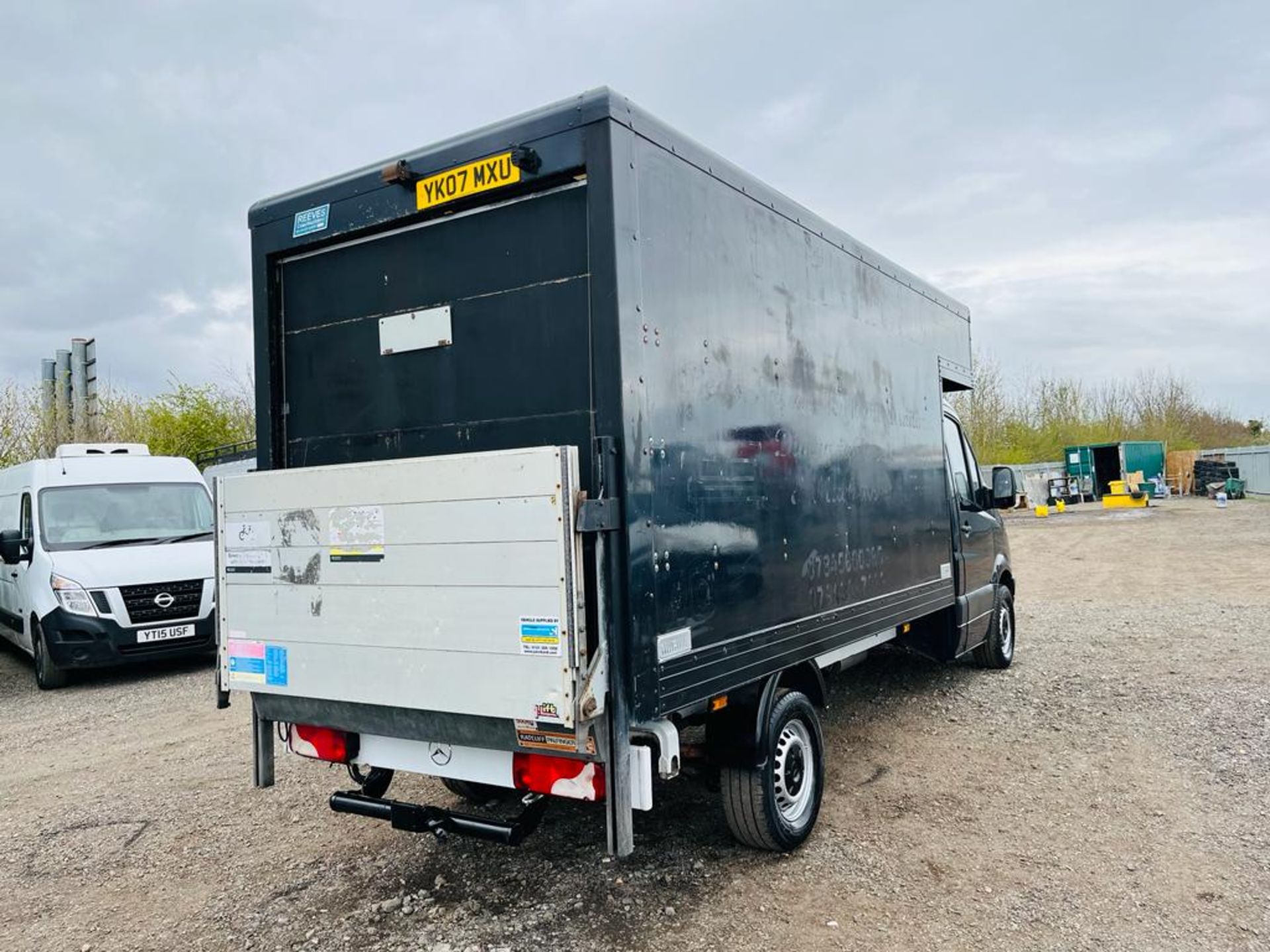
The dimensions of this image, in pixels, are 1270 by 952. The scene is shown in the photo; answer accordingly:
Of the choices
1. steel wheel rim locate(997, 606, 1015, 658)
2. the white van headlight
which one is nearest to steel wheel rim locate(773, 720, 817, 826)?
steel wheel rim locate(997, 606, 1015, 658)

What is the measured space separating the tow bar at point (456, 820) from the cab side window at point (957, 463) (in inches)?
163

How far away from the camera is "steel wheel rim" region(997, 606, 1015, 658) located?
308 inches

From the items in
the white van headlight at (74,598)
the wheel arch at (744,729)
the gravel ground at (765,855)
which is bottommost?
the gravel ground at (765,855)

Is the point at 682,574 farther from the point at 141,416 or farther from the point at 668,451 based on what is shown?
the point at 141,416

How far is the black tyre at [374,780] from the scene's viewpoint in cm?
385

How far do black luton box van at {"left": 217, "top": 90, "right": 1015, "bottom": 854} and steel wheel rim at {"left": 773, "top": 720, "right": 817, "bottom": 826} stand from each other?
1 centimetres

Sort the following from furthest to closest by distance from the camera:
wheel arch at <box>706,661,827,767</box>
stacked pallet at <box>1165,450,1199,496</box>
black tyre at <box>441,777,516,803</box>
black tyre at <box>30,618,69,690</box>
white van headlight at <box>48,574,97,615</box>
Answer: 1. stacked pallet at <box>1165,450,1199,496</box>
2. black tyre at <box>30,618,69,690</box>
3. white van headlight at <box>48,574,97,615</box>
4. black tyre at <box>441,777,516,803</box>
5. wheel arch at <box>706,661,827,767</box>

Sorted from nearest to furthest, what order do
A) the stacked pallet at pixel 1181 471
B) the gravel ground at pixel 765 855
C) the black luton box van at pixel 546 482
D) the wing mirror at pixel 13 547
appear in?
the black luton box van at pixel 546 482
the gravel ground at pixel 765 855
the wing mirror at pixel 13 547
the stacked pallet at pixel 1181 471

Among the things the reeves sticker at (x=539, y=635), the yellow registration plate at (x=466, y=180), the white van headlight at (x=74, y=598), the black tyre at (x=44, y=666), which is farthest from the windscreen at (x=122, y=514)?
the reeves sticker at (x=539, y=635)

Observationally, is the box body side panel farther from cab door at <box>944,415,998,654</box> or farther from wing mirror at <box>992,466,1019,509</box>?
wing mirror at <box>992,466,1019,509</box>

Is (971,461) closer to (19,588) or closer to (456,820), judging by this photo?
(456,820)

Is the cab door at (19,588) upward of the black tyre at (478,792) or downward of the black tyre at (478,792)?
upward

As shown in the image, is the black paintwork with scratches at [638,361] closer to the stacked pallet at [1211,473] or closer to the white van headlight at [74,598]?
the white van headlight at [74,598]

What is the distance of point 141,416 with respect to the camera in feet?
74.2
